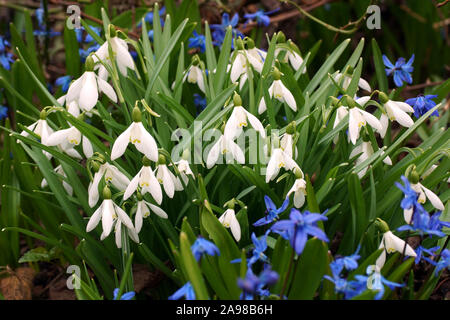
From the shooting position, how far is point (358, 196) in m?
1.83

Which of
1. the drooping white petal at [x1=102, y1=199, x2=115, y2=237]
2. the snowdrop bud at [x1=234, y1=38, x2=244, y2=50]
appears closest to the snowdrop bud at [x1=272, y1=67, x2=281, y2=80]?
the snowdrop bud at [x1=234, y1=38, x2=244, y2=50]

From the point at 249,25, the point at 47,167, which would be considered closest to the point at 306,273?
the point at 47,167

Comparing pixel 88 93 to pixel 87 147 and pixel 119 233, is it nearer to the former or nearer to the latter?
pixel 87 147

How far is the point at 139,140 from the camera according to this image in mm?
1791

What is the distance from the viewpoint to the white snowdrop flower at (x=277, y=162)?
1807 millimetres

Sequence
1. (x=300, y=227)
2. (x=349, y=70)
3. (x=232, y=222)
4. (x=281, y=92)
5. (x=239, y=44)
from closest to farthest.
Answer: (x=300, y=227) → (x=232, y=222) → (x=281, y=92) → (x=239, y=44) → (x=349, y=70)

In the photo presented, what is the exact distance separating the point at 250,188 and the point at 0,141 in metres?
1.74

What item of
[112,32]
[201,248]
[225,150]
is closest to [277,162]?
[225,150]

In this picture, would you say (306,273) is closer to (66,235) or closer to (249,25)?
(66,235)

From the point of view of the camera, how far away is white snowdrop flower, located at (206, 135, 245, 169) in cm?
186

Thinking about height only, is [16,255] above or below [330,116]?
below

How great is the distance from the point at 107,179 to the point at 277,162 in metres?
0.58

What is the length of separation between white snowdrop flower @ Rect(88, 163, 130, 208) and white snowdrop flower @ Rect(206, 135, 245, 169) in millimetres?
309

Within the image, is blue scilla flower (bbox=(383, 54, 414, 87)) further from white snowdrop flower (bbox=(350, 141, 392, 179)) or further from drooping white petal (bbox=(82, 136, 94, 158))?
drooping white petal (bbox=(82, 136, 94, 158))
